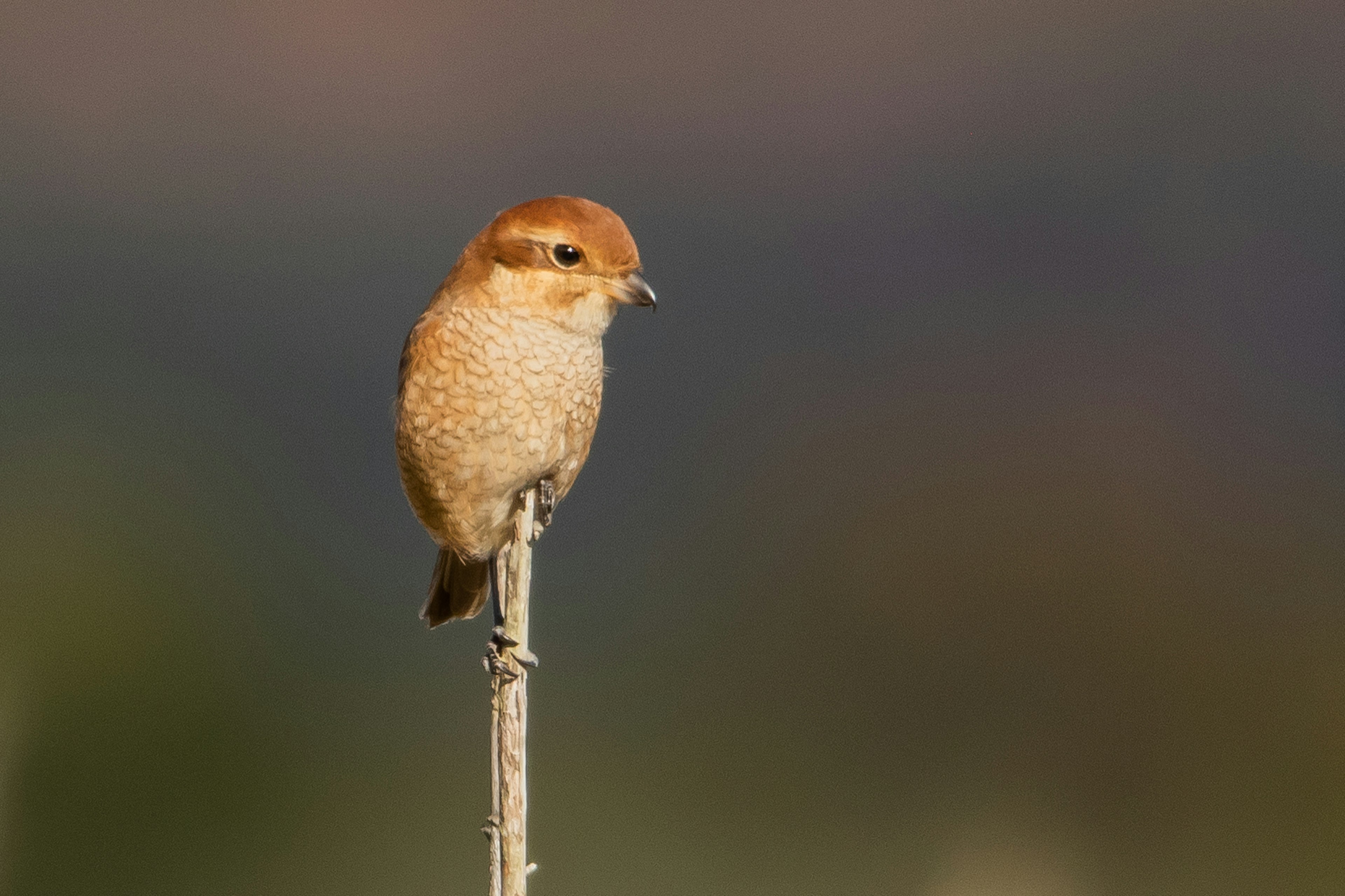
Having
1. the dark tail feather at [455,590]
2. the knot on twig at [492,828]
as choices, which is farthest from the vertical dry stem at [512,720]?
the dark tail feather at [455,590]

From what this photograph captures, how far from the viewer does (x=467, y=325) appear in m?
1.46

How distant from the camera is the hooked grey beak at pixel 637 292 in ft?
4.42

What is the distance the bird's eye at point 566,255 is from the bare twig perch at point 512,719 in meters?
0.32

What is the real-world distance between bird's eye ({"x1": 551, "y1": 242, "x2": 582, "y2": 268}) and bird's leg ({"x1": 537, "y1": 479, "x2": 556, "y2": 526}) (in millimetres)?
316

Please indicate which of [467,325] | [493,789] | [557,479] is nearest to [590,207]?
[467,325]

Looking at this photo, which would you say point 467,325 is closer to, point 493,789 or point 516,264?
point 516,264

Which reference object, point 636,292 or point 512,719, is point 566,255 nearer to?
point 636,292

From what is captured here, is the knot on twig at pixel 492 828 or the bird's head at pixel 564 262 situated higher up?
the bird's head at pixel 564 262

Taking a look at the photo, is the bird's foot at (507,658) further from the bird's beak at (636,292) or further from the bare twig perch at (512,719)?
the bird's beak at (636,292)

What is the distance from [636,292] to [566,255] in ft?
0.31

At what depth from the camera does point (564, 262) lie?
1381 mm

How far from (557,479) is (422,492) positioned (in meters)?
0.18

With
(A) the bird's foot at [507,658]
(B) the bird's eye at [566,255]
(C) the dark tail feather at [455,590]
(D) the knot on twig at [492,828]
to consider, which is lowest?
(D) the knot on twig at [492,828]

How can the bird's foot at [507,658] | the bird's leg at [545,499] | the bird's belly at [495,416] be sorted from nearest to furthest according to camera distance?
the bird's foot at [507,658] → the bird's belly at [495,416] → the bird's leg at [545,499]
